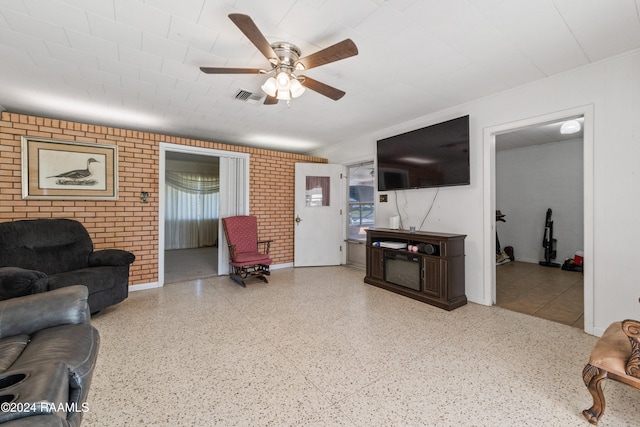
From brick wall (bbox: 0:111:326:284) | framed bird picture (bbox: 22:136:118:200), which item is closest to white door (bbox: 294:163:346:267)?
brick wall (bbox: 0:111:326:284)

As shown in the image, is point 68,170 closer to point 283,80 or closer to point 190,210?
point 283,80

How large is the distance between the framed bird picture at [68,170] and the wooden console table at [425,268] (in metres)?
3.89

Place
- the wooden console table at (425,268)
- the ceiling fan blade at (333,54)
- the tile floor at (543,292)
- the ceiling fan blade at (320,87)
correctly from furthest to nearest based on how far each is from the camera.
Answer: the wooden console table at (425,268), the tile floor at (543,292), the ceiling fan blade at (320,87), the ceiling fan blade at (333,54)

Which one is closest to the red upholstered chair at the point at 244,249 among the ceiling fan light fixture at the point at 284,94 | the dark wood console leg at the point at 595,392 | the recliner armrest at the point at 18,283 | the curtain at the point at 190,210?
the recliner armrest at the point at 18,283

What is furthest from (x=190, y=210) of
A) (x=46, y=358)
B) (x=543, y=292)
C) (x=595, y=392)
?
(x=595, y=392)

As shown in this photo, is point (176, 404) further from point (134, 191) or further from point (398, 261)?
point (134, 191)

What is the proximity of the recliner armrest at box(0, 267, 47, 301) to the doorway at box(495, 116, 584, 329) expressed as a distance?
5.09 m

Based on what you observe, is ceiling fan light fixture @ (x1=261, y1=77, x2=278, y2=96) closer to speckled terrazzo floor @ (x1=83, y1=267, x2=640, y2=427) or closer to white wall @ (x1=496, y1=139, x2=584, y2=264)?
speckled terrazzo floor @ (x1=83, y1=267, x2=640, y2=427)

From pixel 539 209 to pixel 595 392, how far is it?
5184 millimetres

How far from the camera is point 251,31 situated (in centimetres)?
157

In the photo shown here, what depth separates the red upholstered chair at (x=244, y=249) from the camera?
3931 mm

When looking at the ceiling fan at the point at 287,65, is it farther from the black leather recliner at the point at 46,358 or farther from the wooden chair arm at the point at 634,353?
the wooden chair arm at the point at 634,353

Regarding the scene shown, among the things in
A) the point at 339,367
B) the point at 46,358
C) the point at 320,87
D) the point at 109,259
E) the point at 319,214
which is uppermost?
the point at 320,87

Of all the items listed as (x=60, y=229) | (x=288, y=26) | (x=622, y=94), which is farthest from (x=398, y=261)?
(x=60, y=229)
